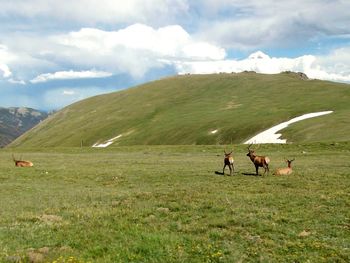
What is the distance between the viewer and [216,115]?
128 metres

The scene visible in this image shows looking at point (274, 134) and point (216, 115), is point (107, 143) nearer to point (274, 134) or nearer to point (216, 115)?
point (216, 115)

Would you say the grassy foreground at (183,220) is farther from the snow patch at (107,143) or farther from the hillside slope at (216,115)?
the snow patch at (107,143)

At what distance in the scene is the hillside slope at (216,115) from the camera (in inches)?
3777

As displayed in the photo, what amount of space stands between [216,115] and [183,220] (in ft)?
361

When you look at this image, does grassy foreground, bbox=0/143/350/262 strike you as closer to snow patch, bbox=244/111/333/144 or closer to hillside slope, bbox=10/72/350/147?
hillside slope, bbox=10/72/350/147

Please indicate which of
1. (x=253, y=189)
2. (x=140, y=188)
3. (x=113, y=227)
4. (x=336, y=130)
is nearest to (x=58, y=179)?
(x=140, y=188)

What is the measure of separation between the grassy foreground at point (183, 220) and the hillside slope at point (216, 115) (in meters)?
44.0

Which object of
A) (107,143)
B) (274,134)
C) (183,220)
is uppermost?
(274,134)

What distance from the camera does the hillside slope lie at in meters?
95.9

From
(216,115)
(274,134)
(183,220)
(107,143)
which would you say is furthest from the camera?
(107,143)

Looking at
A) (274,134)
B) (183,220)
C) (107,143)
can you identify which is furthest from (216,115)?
(183,220)

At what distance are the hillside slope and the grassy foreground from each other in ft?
144

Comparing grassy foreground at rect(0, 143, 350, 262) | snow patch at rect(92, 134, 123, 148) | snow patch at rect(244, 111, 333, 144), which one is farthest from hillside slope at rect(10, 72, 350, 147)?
grassy foreground at rect(0, 143, 350, 262)

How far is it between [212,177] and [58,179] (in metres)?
12.6
